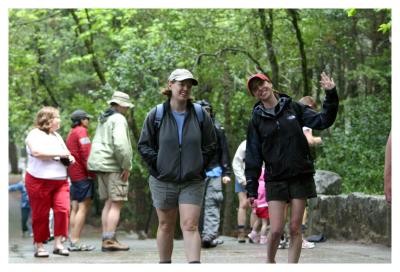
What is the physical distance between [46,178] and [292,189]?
3654mm

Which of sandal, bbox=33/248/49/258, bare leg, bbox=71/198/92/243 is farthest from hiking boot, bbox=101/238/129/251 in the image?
sandal, bbox=33/248/49/258

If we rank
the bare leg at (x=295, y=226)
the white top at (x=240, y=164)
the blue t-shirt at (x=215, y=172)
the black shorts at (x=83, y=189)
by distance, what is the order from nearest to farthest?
1. the bare leg at (x=295, y=226)
2. the black shorts at (x=83, y=189)
3. the blue t-shirt at (x=215, y=172)
4. the white top at (x=240, y=164)

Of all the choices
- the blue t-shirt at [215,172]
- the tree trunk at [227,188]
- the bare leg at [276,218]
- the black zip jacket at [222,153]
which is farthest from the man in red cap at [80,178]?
the tree trunk at [227,188]

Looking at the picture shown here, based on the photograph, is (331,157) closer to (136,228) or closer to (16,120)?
(136,228)

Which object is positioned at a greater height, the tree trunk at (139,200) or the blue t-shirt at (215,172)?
the blue t-shirt at (215,172)

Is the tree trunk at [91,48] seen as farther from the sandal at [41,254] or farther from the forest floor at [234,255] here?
the sandal at [41,254]

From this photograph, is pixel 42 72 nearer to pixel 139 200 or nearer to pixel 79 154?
pixel 139 200

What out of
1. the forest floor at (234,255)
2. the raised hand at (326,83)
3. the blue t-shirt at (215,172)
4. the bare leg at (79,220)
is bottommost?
the forest floor at (234,255)

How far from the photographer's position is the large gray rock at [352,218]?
1176cm

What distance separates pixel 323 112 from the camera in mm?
7574

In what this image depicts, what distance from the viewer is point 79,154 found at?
1158cm

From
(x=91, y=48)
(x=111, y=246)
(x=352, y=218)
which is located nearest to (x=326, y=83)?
(x=111, y=246)

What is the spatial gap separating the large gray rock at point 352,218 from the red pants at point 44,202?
14.1 ft
